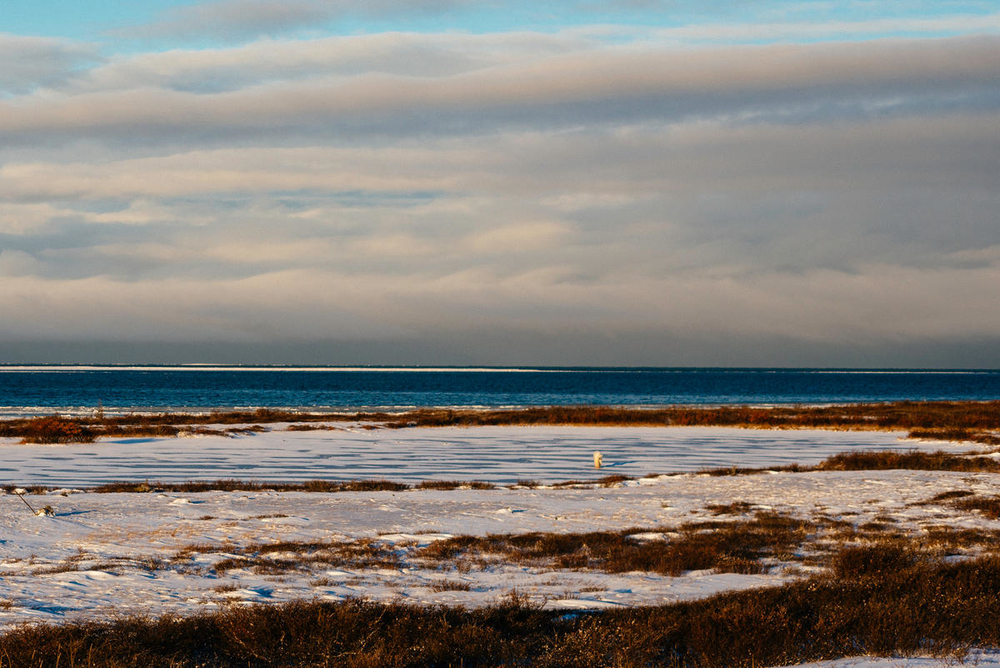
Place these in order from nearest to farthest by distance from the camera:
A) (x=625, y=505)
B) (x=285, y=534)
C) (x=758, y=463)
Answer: (x=285, y=534)
(x=625, y=505)
(x=758, y=463)

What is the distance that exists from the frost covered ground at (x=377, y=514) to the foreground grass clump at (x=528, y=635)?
→ 693 mm

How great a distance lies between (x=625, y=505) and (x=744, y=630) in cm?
980

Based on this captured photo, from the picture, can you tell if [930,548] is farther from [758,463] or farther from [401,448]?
[401,448]

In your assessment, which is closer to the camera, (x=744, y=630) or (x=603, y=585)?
(x=744, y=630)

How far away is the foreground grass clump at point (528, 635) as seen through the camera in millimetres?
7898

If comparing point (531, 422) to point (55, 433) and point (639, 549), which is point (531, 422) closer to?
point (55, 433)

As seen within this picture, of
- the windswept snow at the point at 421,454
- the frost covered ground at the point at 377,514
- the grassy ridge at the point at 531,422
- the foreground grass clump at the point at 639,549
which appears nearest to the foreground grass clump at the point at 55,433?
the grassy ridge at the point at 531,422

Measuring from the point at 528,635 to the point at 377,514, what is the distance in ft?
28.5

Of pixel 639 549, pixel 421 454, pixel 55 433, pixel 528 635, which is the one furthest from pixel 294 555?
pixel 55 433

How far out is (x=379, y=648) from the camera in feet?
25.7

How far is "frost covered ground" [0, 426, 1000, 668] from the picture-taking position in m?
10.7

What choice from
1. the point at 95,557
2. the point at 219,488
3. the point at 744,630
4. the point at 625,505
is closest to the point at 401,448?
the point at 219,488

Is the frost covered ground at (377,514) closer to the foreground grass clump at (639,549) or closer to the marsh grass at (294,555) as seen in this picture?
the marsh grass at (294,555)

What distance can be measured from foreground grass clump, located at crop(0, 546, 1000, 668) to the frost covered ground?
693mm
